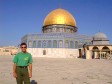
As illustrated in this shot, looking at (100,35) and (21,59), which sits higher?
(100,35)

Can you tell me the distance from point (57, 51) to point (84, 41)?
6.53m

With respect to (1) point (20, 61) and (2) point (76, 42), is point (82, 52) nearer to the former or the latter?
(2) point (76, 42)

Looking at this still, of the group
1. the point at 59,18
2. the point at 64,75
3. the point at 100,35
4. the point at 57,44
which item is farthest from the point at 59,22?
the point at 64,75

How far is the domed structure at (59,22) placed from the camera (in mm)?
44469

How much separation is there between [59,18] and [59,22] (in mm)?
917

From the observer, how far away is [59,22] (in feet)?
147

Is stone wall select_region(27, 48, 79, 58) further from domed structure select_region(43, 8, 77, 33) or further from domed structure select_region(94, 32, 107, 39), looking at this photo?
domed structure select_region(43, 8, 77, 33)

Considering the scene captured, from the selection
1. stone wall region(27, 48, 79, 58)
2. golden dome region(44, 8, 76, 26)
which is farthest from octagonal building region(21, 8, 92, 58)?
golden dome region(44, 8, 76, 26)

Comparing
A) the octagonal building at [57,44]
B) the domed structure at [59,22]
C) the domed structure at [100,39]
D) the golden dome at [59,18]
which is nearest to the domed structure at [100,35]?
the domed structure at [100,39]

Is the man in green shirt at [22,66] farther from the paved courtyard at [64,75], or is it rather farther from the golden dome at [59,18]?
the golden dome at [59,18]

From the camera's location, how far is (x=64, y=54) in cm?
3834

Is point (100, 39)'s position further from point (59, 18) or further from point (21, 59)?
point (21, 59)

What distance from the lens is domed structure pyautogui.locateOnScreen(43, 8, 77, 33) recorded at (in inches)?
1751

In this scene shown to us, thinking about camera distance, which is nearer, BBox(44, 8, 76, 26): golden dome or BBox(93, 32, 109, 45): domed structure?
BBox(93, 32, 109, 45): domed structure
